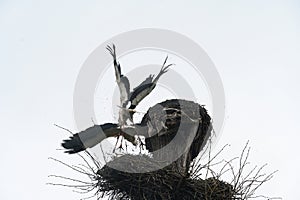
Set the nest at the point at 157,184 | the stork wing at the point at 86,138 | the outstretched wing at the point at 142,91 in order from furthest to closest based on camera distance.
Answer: the outstretched wing at the point at 142,91 → the stork wing at the point at 86,138 → the nest at the point at 157,184

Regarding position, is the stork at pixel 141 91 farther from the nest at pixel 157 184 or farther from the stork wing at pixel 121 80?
the nest at pixel 157 184

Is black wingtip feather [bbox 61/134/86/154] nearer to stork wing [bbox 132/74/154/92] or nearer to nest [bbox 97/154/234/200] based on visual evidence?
nest [bbox 97/154/234/200]

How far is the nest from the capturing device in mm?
4160

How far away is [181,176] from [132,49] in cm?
186

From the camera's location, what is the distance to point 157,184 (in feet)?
13.6

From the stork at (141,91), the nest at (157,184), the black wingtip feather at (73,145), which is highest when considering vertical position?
the stork at (141,91)

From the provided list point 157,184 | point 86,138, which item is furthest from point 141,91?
point 157,184

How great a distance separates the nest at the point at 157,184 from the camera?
13.6 ft

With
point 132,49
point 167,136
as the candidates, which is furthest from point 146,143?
point 132,49

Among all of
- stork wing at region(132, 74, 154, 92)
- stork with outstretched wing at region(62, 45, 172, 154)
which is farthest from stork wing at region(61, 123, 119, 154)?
stork wing at region(132, 74, 154, 92)

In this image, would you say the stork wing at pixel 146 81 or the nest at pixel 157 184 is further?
the stork wing at pixel 146 81

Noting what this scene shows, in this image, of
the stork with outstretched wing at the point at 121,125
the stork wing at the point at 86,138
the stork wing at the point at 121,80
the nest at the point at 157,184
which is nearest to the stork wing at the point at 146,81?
the stork with outstretched wing at the point at 121,125

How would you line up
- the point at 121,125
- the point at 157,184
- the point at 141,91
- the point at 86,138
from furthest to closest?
the point at 141,91 < the point at 121,125 < the point at 86,138 < the point at 157,184

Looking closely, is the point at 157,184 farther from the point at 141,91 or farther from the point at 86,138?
the point at 141,91
